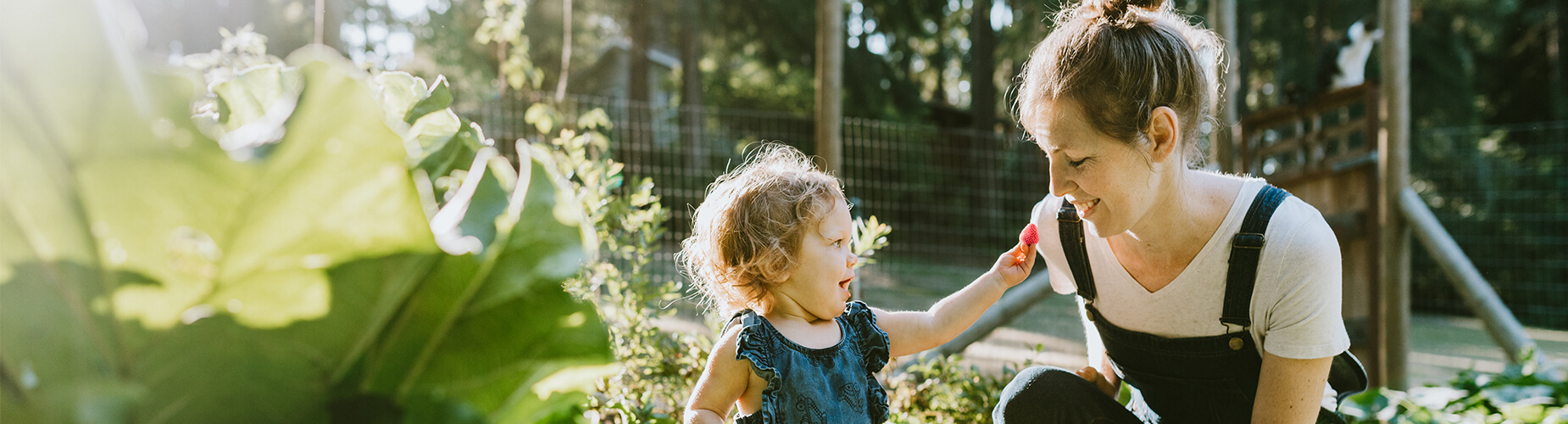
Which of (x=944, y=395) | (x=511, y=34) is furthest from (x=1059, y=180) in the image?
(x=511, y=34)

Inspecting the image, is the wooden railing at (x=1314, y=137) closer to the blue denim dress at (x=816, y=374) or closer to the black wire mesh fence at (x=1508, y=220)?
the black wire mesh fence at (x=1508, y=220)

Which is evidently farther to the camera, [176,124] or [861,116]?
[861,116]

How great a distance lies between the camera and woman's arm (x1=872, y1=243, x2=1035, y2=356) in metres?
1.75

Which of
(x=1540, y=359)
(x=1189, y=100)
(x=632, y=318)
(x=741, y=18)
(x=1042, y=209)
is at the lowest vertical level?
(x=1540, y=359)

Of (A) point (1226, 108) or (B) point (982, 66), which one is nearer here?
(A) point (1226, 108)

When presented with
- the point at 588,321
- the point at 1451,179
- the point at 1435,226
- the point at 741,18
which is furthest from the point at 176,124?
the point at 741,18

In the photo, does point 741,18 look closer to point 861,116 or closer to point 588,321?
point 861,116

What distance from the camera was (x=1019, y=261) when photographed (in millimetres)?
1788

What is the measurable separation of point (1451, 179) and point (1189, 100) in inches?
435

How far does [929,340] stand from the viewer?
69.7 inches

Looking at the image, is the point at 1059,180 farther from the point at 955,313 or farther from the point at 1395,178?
the point at 1395,178

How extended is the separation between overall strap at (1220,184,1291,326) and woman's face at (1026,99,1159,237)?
213 mm

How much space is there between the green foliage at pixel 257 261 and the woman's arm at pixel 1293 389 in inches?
62.0

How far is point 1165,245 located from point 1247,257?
175 millimetres
